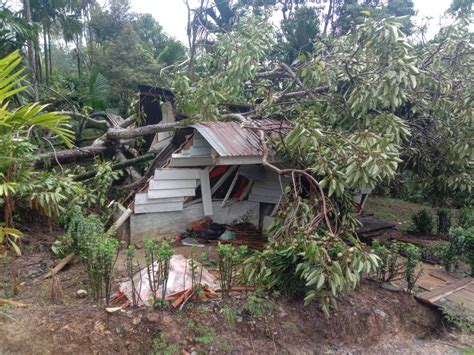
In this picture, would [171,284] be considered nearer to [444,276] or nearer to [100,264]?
[100,264]

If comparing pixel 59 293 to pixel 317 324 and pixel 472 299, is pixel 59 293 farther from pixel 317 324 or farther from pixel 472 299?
pixel 472 299

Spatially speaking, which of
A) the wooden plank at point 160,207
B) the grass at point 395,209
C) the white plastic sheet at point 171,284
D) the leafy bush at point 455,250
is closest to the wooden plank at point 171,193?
the wooden plank at point 160,207

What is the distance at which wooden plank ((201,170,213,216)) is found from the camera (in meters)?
6.50

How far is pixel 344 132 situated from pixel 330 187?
76.1 inches

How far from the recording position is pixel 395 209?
1107cm

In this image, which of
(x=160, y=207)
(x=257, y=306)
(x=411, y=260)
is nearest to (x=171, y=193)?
(x=160, y=207)

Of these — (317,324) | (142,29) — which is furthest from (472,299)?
(142,29)

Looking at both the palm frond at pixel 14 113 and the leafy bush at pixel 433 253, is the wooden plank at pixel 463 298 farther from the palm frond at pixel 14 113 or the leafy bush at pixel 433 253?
the palm frond at pixel 14 113

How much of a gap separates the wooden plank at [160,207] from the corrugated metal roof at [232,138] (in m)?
1.39

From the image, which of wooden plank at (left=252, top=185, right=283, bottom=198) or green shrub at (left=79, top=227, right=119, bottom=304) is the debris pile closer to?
green shrub at (left=79, top=227, right=119, bottom=304)

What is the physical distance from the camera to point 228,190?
22.5ft

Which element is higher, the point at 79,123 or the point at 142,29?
the point at 142,29

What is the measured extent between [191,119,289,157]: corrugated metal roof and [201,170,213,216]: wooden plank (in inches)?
37.3

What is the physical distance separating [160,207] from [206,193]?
2.73ft
